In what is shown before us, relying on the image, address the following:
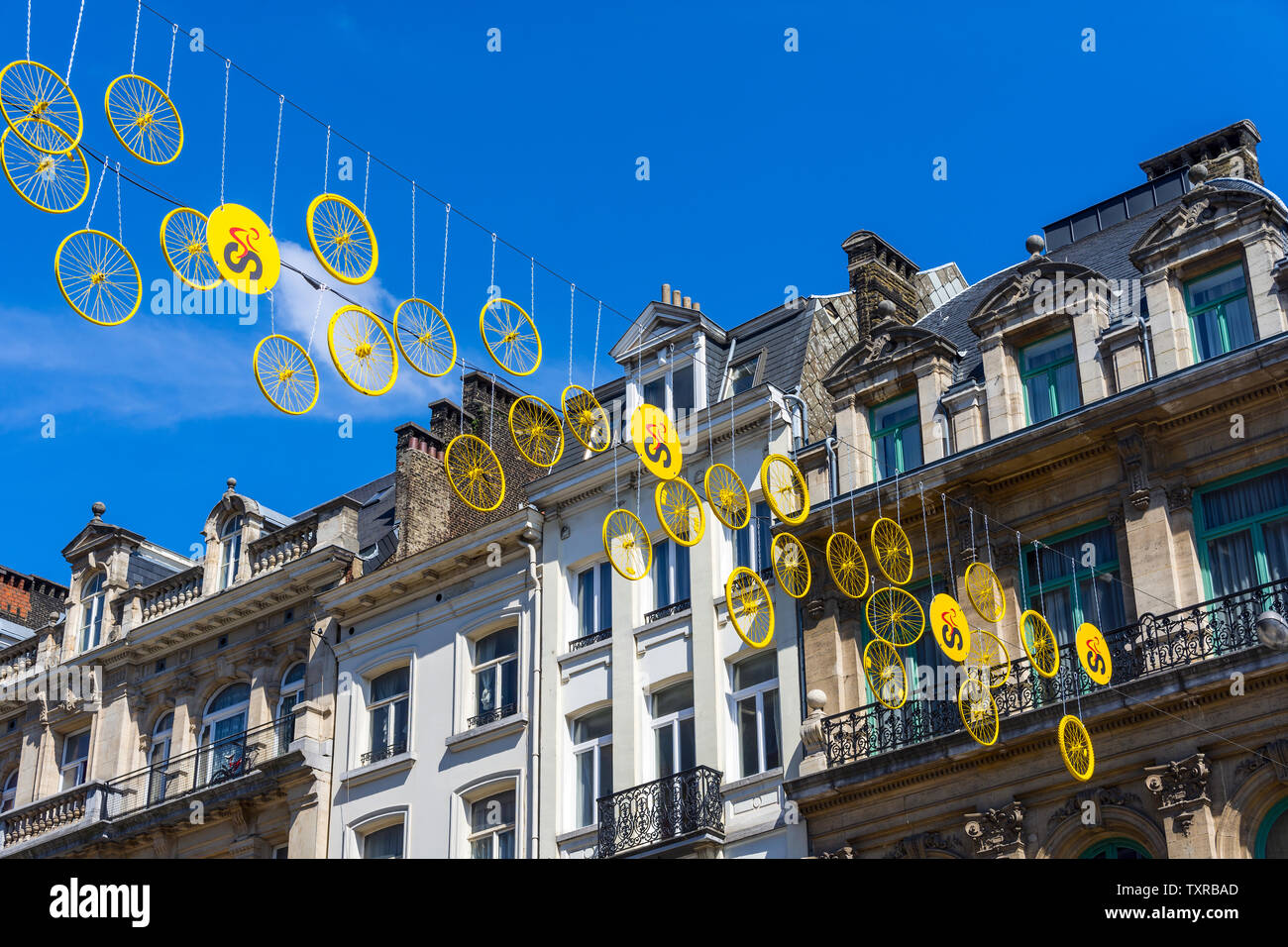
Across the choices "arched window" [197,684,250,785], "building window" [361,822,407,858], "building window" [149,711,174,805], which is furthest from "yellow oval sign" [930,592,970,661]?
"building window" [149,711,174,805]

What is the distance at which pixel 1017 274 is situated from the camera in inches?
1037

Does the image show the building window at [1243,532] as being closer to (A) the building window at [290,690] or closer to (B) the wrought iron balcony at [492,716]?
(B) the wrought iron balcony at [492,716]

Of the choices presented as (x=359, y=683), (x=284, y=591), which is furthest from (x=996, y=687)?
(x=284, y=591)

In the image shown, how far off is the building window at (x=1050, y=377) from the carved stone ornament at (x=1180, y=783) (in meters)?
5.53

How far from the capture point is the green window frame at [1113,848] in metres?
22.1

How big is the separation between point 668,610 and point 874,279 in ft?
23.1

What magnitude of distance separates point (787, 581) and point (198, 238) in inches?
502

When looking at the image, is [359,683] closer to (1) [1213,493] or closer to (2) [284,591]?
(2) [284,591]

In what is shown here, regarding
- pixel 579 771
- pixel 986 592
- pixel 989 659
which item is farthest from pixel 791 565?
pixel 579 771

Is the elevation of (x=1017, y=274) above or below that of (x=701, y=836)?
above

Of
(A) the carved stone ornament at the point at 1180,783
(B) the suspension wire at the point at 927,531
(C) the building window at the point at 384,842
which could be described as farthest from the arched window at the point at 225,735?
(A) the carved stone ornament at the point at 1180,783

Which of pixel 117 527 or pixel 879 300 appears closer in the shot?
pixel 879 300

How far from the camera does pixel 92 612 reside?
37.4 metres
